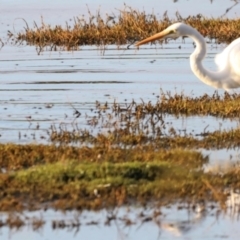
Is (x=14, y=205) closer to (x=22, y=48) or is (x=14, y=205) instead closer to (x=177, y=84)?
(x=177, y=84)

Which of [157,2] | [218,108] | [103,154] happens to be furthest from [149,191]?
[157,2]

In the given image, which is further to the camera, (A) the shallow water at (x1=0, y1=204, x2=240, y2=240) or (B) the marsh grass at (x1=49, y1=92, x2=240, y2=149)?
(B) the marsh grass at (x1=49, y1=92, x2=240, y2=149)

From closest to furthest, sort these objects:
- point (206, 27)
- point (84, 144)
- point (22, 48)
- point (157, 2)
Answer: point (84, 144) → point (22, 48) → point (206, 27) → point (157, 2)

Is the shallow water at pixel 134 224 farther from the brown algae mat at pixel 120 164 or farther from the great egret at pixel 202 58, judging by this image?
the great egret at pixel 202 58

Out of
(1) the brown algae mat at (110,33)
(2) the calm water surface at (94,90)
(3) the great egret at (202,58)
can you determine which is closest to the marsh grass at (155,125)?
(2) the calm water surface at (94,90)

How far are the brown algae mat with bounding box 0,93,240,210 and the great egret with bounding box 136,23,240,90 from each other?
1.60 feet

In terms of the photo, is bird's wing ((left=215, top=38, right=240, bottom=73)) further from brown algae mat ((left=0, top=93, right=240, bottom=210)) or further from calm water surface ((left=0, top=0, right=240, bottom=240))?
calm water surface ((left=0, top=0, right=240, bottom=240))

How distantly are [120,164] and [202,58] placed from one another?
3549 millimetres

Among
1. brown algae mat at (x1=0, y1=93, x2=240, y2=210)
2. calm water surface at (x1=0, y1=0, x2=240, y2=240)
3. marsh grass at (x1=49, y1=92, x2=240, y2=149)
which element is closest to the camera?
calm water surface at (x1=0, y1=0, x2=240, y2=240)

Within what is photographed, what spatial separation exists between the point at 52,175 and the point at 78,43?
38.2 ft

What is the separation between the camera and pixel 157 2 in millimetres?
28266

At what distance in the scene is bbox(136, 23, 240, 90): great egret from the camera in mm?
11938

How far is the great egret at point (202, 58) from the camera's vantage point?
39.2ft

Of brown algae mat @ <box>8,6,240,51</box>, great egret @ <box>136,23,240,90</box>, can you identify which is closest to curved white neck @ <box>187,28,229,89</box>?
great egret @ <box>136,23,240,90</box>
